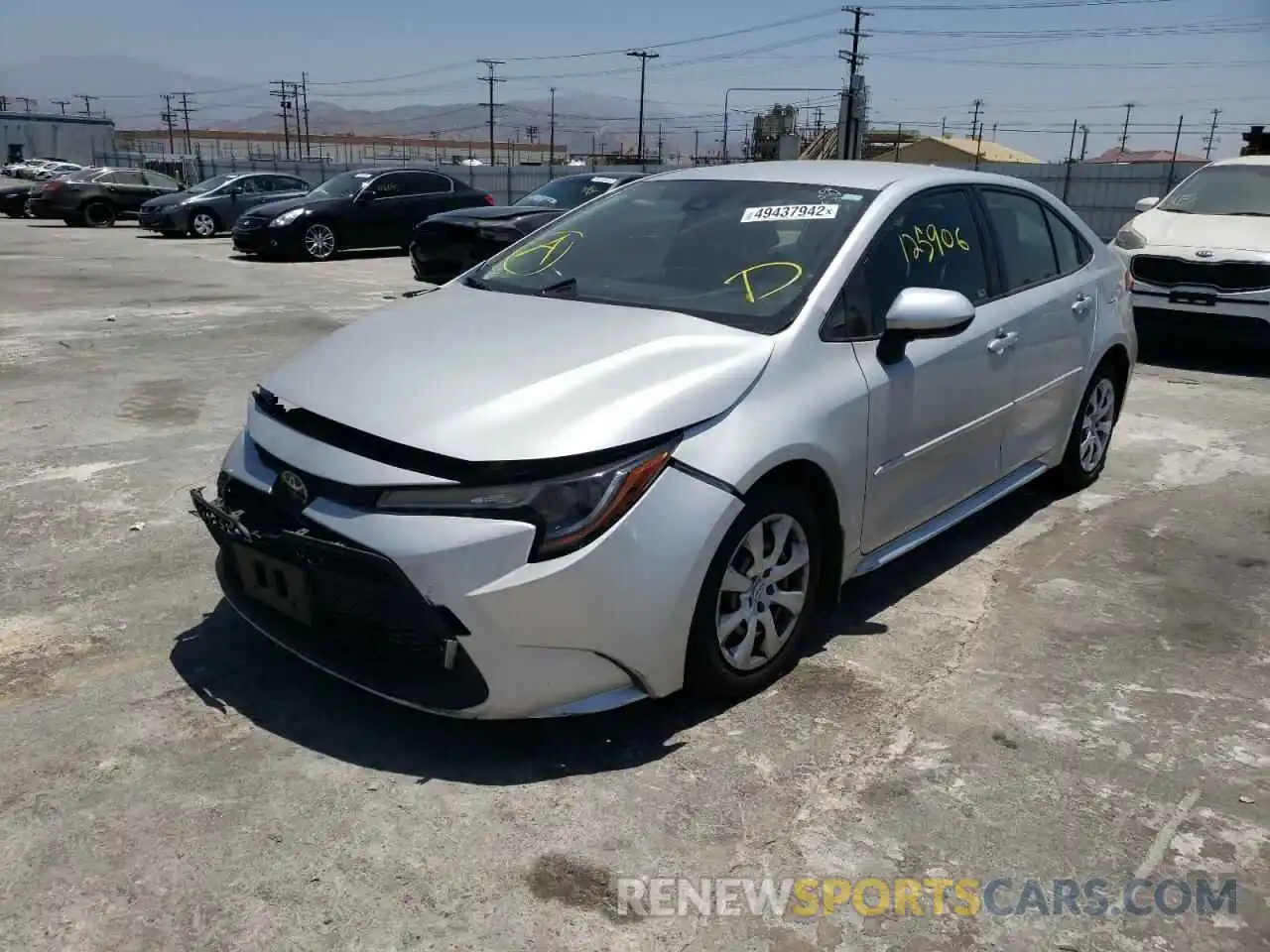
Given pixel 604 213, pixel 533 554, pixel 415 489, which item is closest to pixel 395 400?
pixel 415 489

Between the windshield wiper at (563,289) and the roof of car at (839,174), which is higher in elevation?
the roof of car at (839,174)

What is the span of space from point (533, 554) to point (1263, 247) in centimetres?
758

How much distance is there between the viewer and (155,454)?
5.59 meters

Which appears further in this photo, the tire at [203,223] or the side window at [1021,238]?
the tire at [203,223]

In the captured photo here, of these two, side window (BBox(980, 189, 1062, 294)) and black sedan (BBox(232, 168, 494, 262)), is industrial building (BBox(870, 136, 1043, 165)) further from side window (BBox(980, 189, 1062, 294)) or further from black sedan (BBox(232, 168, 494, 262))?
side window (BBox(980, 189, 1062, 294))

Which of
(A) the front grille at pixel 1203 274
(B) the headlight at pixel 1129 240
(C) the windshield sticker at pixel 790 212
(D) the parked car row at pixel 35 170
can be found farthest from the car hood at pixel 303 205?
(D) the parked car row at pixel 35 170

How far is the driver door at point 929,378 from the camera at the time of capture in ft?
11.4

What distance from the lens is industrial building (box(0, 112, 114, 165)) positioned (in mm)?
81250

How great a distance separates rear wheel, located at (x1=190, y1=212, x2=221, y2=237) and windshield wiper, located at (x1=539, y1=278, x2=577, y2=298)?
1925cm

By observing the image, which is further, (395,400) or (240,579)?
(240,579)

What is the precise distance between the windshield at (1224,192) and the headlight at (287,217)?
12.1 m

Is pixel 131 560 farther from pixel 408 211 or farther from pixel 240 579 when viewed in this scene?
pixel 408 211

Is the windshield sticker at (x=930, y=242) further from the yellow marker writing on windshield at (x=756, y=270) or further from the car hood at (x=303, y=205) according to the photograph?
the car hood at (x=303, y=205)

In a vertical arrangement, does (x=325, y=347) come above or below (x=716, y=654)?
above
